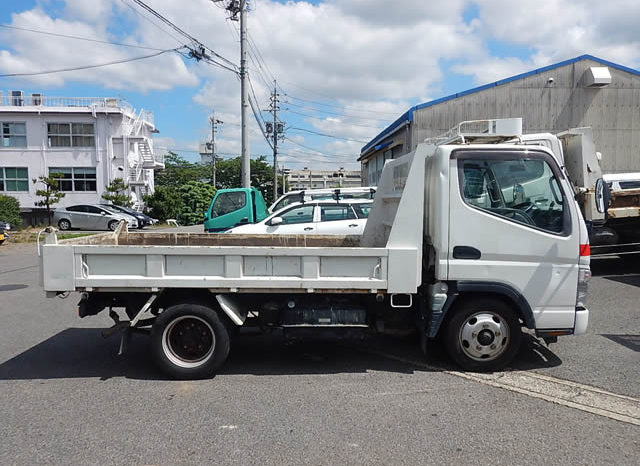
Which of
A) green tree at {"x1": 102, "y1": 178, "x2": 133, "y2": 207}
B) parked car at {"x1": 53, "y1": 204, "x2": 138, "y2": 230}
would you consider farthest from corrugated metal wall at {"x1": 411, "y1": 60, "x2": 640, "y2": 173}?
green tree at {"x1": 102, "y1": 178, "x2": 133, "y2": 207}

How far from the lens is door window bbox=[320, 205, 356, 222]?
11.1 m

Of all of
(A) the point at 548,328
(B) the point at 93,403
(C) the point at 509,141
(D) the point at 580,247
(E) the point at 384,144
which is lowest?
(B) the point at 93,403

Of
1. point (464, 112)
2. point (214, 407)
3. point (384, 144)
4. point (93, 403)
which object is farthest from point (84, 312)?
point (384, 144)

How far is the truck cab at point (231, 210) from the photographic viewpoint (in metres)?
14.8

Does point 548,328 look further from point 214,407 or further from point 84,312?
point 84,312

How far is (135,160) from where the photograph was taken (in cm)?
3931

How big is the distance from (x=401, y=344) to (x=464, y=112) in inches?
644

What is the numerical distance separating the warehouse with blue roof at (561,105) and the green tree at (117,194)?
69.0 feet

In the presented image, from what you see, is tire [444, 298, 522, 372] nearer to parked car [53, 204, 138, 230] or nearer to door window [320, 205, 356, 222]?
door window [320, 205, 356, 222]

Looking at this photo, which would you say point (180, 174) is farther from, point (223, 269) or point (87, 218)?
point (223, 269)

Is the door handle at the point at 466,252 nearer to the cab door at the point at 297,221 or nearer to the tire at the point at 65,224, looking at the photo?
the cab door at the point at 297,221

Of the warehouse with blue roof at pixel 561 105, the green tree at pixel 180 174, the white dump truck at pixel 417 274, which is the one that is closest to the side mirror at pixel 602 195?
the white dump truck at pixel 417 274

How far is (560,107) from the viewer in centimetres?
2073

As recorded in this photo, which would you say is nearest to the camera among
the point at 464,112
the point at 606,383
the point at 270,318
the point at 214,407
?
the point at 214,407
